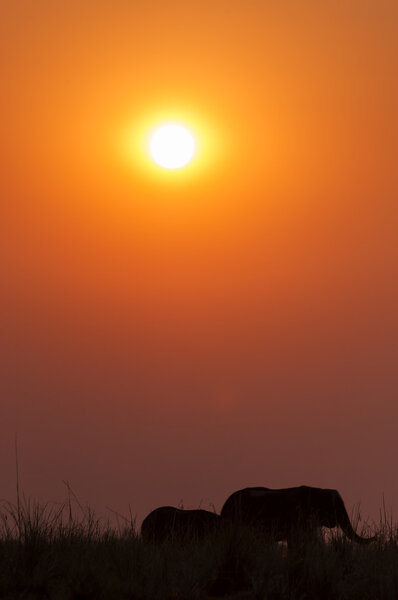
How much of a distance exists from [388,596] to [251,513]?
237 cm

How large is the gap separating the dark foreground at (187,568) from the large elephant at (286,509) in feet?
2.10

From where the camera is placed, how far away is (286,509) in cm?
873

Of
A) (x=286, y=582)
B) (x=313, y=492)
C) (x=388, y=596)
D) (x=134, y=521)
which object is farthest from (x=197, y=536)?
(x=388, y=596)

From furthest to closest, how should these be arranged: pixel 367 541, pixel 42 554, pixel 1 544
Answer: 1. pixel 367 541
2. pixel 1 544
3. pixel 42 554

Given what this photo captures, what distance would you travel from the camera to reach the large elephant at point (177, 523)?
8.62 meters

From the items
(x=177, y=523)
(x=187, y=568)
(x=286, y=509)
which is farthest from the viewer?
(x=177, y=523)

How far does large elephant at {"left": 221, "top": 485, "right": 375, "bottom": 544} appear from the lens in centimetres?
855

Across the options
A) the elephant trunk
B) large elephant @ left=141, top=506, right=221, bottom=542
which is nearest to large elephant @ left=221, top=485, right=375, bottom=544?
the elephant trunk

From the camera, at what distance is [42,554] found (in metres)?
6.98

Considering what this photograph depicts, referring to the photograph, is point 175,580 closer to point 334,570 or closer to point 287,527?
point 334,570

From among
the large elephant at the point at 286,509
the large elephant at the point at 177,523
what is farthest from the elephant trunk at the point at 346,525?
the large elephant at the point at 177,523

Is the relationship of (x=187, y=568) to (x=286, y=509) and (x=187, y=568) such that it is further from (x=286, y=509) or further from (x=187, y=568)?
(x=286, y=509)

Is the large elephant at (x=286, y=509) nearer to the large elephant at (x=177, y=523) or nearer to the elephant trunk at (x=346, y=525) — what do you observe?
the elephant trunk at (x=346, y=525)

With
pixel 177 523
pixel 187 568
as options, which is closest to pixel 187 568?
pixel 187 568
